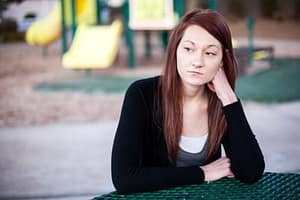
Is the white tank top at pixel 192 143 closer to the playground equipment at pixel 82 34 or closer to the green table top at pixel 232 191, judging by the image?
the green table top at pixel 232 191

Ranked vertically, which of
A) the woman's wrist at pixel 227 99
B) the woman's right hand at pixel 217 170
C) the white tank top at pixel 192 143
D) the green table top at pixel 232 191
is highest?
the woman's wrist at pixel 227 99

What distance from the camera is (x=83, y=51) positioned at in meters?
8.89

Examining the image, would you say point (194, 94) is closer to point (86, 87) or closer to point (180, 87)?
point (180, 87)

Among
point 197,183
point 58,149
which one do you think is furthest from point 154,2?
point 197,183

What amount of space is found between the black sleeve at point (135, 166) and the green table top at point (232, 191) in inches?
0.8

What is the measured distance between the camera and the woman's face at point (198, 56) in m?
1.58

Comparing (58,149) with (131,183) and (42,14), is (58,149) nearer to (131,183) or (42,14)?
(131,183)

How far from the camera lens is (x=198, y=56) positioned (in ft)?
5.18

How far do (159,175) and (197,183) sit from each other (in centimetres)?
11

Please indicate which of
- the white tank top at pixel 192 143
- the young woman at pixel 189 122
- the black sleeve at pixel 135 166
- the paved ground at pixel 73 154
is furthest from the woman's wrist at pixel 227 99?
the paved ground at pixel 73 154

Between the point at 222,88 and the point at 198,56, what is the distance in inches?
6.6

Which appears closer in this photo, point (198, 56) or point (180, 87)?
point (198, 56)

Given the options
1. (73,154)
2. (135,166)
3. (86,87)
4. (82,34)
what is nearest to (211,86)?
(135,166)

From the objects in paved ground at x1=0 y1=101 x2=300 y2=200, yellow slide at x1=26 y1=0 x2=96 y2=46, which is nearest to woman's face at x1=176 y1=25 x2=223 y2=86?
paved ground at x1=0 y1=101 x2=300 y2=200
